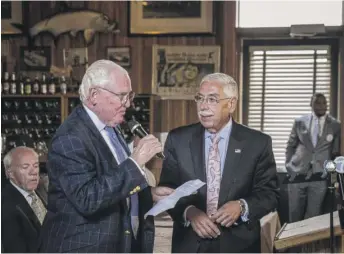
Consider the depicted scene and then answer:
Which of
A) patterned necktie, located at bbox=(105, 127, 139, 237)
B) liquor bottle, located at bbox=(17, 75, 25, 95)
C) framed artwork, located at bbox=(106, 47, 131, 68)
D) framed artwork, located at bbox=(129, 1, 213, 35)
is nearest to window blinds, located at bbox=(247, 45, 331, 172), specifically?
framed artwork, located at bbox=(129, 1, 213, 35)

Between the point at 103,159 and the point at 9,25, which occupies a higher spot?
the point at 9,25

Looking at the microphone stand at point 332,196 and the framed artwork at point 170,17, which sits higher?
the framed artwork at point 170,17

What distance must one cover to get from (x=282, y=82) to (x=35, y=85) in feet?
9.16

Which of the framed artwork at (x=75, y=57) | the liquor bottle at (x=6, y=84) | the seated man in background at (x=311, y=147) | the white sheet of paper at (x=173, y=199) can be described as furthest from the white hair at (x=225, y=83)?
the liquor bottle at (x=6, y=84)

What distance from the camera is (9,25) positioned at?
22.6 ft

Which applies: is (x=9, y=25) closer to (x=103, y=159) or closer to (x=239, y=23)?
(x=239, y=23)

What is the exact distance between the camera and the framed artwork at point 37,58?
271 inches

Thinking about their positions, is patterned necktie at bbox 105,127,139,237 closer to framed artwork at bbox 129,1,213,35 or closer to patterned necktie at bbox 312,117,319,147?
patterned necktie at bbox 312,117,319,147

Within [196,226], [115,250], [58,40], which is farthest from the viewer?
[58,40]

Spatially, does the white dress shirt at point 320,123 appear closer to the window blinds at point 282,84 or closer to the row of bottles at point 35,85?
the window blinds at point 282,84

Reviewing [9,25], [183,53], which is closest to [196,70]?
[183,53]

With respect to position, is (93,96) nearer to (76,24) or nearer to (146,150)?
(146,150)

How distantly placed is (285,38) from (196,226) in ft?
15.1

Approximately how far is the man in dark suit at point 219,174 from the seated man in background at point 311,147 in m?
3.64
